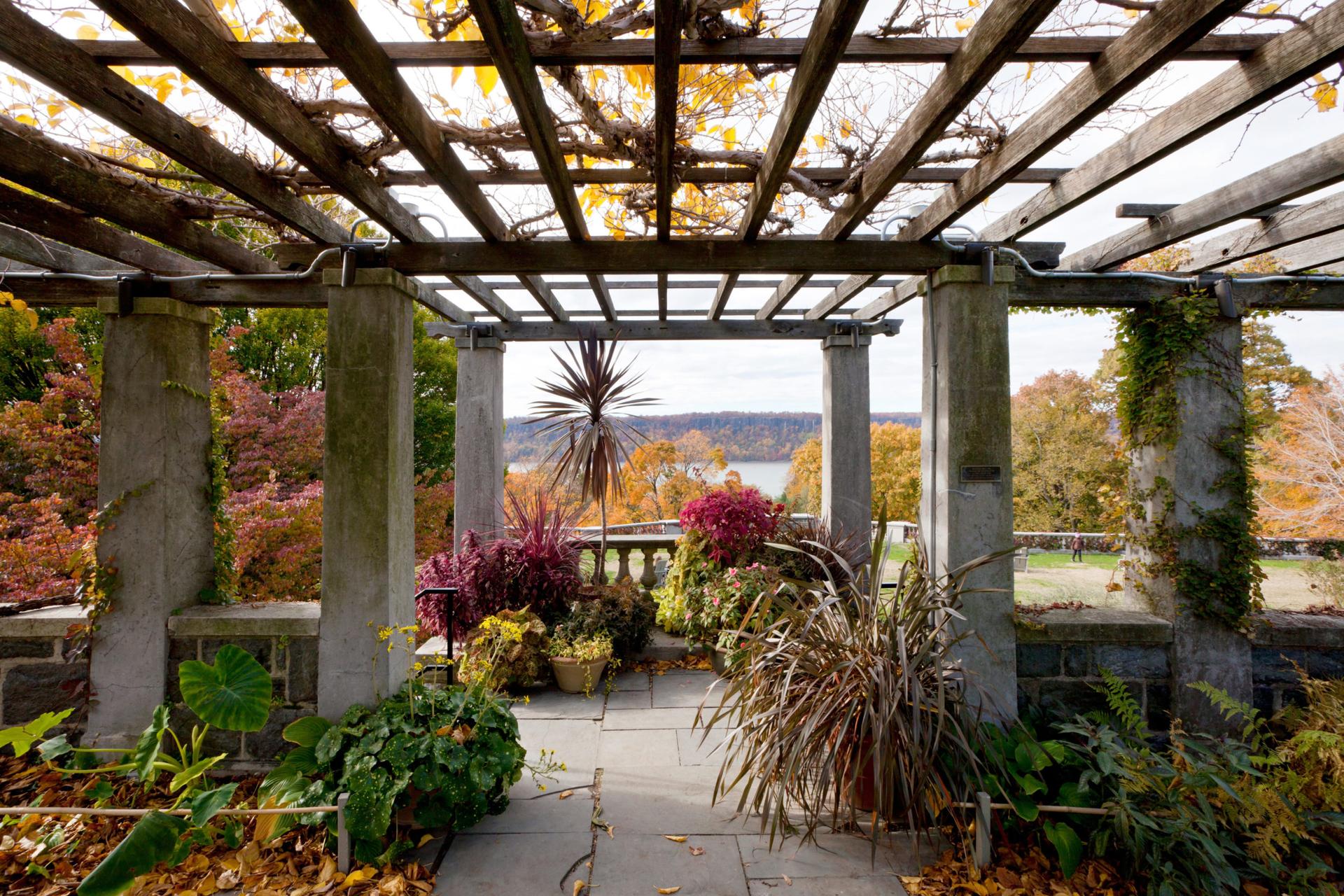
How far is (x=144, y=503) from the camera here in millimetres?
2889

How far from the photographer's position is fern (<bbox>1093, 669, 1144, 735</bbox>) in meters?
2.49

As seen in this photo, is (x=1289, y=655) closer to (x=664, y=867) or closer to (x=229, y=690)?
(x=664, y=867)

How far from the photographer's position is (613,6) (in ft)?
5.23

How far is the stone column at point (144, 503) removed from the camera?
2.80 meters

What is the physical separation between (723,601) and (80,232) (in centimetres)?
369

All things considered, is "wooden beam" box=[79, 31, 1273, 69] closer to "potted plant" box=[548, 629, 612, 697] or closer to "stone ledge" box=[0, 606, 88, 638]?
"stone ledge" box=[0, 606, 88, 638]

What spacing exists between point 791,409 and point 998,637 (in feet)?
43.2

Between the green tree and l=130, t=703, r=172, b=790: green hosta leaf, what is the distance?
→ 40.8ft

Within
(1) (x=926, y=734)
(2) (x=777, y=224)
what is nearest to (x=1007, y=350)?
(2) (x=777, y=224)

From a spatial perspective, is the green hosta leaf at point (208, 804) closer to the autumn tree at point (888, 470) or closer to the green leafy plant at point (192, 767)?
the green leafy plant at point (192, 767)

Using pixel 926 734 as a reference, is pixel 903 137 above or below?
above

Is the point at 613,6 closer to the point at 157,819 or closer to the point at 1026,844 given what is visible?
the point at 157,819

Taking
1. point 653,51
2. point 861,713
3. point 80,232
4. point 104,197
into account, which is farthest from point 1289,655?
point 80,232

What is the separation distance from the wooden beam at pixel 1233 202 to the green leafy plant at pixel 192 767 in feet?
13.3
